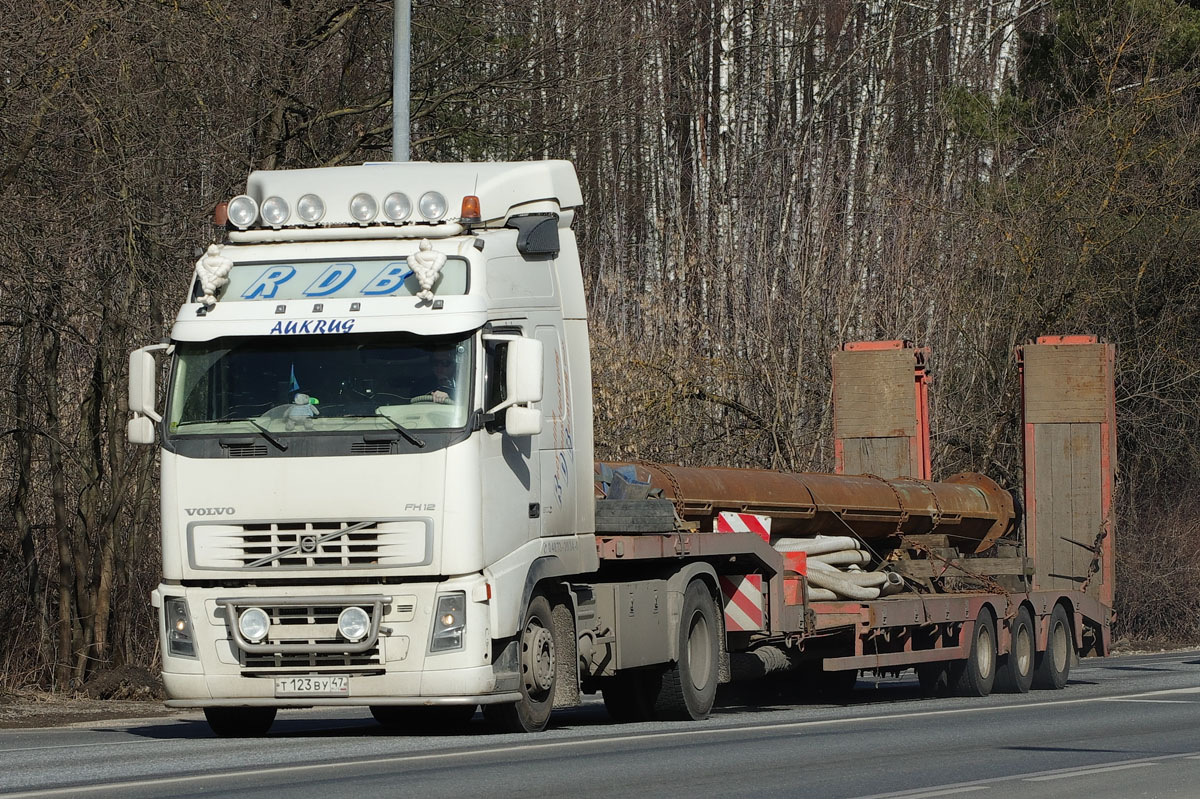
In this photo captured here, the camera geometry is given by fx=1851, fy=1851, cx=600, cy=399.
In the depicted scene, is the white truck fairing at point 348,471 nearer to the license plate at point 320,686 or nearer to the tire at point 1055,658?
the license plate at point 320,686

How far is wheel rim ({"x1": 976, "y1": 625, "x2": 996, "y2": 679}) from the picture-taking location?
59.8 feet

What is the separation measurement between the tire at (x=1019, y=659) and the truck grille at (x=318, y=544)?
9.04 metres

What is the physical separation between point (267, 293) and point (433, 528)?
1973 mm

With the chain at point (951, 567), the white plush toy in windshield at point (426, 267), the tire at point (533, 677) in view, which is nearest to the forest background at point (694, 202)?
Answer: the white plush toy in windshield at point (426, 267)

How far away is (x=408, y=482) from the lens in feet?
38.1

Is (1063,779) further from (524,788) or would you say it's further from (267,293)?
(267,293)

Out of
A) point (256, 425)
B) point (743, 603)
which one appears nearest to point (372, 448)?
point (256, 425)

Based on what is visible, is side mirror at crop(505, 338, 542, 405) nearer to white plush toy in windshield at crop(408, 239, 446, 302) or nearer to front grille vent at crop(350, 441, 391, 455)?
white plush toy in windshield at crop(408, 239, 446, 302)

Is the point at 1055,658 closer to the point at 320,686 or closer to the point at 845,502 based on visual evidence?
the point at 845,502

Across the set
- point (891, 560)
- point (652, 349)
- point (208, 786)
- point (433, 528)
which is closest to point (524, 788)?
point (208, 786)

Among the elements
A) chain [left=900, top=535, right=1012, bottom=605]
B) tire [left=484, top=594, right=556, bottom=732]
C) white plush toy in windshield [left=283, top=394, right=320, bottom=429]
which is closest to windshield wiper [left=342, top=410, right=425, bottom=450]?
white plush toy in windshield [left=283, top=394, right=320, bottom=429]

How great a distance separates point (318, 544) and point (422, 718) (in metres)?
3.45

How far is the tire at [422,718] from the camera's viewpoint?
1398cm

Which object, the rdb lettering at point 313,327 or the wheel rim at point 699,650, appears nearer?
the rdb lettering at point 313,327
